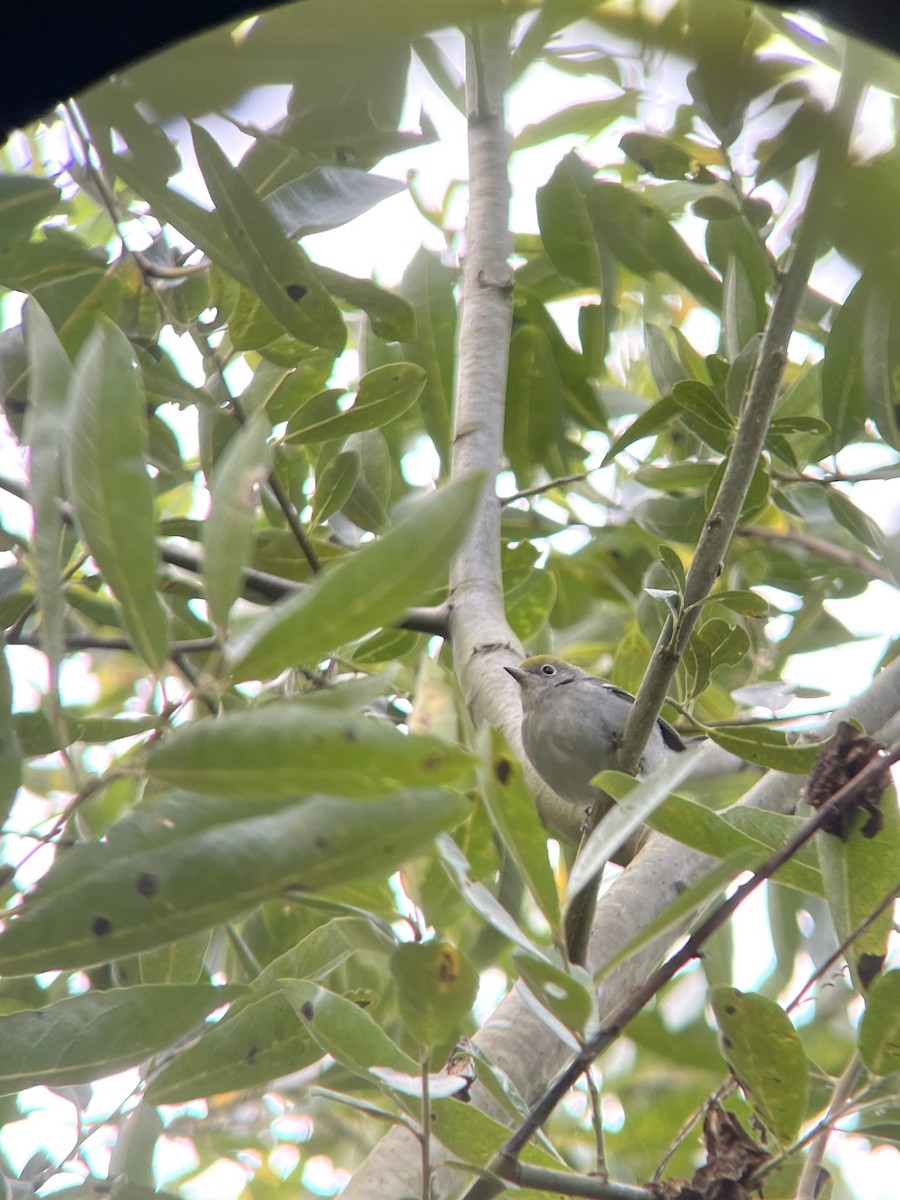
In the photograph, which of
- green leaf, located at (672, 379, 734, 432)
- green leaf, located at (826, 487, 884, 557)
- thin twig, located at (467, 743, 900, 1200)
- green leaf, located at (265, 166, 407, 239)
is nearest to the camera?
thin twig, located at (467, 743, 900, 1200)

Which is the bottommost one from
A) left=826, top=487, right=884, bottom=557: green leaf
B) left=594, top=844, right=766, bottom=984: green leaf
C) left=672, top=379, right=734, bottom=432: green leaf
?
left=594, top=844, right=766, bottom=984: green leaf

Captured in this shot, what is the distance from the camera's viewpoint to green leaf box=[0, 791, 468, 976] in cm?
96

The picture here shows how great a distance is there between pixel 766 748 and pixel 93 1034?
3.61 ft

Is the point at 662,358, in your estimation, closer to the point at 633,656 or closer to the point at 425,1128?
the point at 633,656

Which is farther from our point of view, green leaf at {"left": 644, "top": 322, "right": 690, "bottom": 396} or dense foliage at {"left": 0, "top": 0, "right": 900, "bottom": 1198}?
green leaf at {"left": 644, "top": 322, "right": 690, "bottom": 396}

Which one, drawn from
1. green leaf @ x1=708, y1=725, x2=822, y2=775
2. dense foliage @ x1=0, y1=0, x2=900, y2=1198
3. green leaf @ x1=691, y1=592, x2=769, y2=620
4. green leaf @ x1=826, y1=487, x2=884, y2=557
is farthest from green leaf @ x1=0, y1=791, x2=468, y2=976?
green leaf @ x1=826, y1=487, x2=884, y2=557

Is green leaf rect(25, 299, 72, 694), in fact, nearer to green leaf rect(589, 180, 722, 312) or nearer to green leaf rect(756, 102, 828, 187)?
green leaf rect(756, 102, 828, 187)

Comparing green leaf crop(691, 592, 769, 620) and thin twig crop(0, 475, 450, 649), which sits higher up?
thin twig crop(0, 475, 450, 649)

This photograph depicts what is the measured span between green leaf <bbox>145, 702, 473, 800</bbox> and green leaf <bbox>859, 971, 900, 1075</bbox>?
0.83 meters

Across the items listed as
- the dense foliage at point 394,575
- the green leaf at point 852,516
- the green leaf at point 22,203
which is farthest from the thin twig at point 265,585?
the green leaf at point 852,516

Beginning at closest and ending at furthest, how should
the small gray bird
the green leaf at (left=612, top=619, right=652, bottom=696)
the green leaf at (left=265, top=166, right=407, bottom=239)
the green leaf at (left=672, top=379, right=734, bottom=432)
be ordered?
the green leaf at (left=265, top=166, right=407, bottom=239)
the green leaf at (left=672, top=379, right=734, bottom=432)
the green leaf at (left=612, top=619, right=652, bottom=696)
the small gray bird

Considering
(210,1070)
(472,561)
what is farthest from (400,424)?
(210,1070)

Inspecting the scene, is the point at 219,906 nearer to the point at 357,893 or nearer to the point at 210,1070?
the point at 357,893

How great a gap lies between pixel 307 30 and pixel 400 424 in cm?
256
